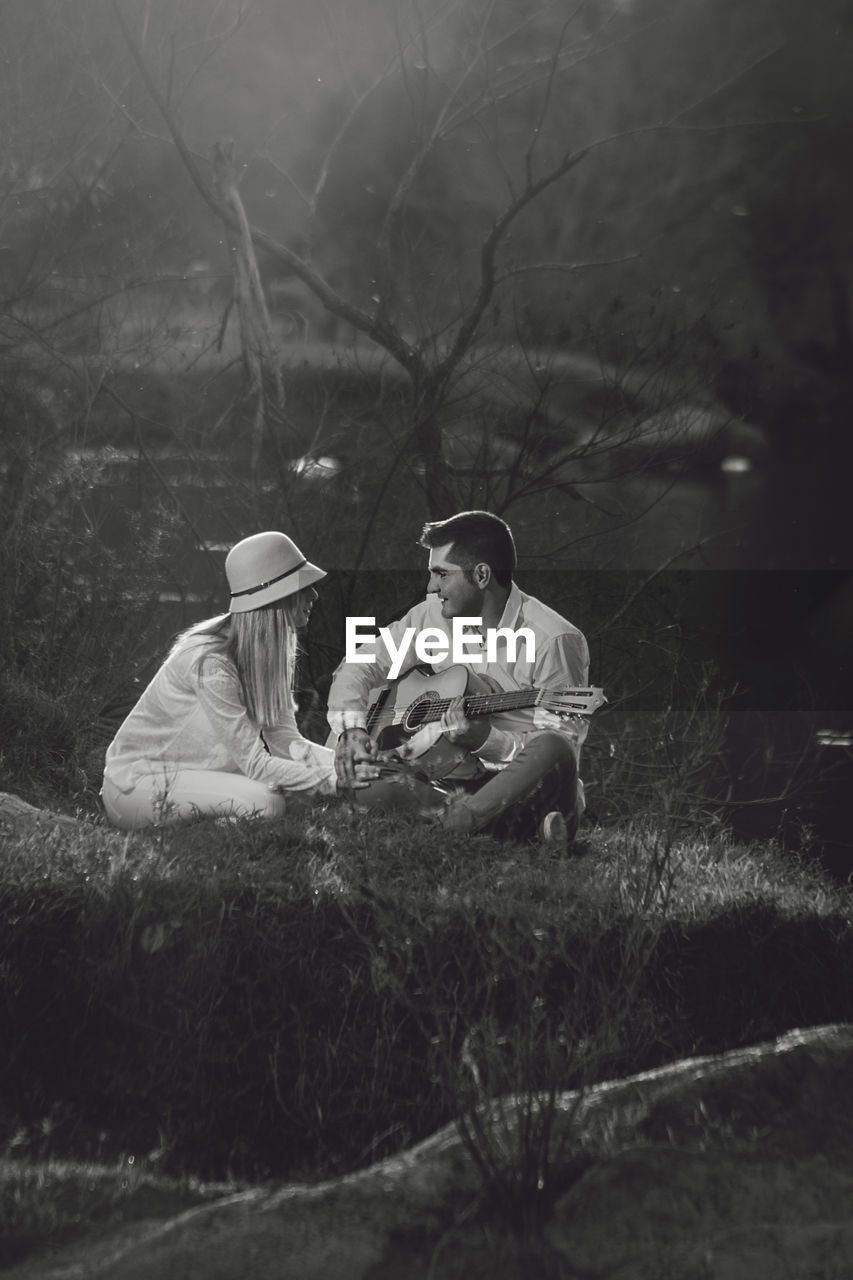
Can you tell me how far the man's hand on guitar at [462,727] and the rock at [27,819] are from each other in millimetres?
1083

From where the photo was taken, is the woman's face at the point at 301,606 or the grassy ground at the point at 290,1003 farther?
the woman's face at the point at 301,606

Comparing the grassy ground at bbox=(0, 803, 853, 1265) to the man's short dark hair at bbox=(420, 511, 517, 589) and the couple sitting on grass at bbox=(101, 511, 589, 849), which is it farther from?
the man's short dark hair at bbox=(420, 511, 517, 589)

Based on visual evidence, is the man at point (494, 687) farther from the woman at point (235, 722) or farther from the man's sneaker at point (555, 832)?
the woman at point (235, 722)

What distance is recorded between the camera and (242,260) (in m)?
4.73

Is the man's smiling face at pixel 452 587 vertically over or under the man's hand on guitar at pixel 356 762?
over

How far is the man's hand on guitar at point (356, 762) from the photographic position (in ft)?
11.0

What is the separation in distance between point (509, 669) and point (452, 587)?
34 centimetres

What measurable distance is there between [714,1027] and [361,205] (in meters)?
3.22

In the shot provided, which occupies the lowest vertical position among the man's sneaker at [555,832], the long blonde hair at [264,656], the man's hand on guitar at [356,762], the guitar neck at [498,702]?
the man's sneaker at [555,832]

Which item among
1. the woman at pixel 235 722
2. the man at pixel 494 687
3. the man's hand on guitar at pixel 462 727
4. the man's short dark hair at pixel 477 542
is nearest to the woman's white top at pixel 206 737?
the woman at pixel 235 722

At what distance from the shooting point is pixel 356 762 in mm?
3344

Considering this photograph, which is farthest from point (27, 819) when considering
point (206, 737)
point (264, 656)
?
point (264, 656)

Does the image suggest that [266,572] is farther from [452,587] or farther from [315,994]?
[315,994]

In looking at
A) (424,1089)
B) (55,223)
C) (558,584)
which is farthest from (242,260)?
(424,1089)
